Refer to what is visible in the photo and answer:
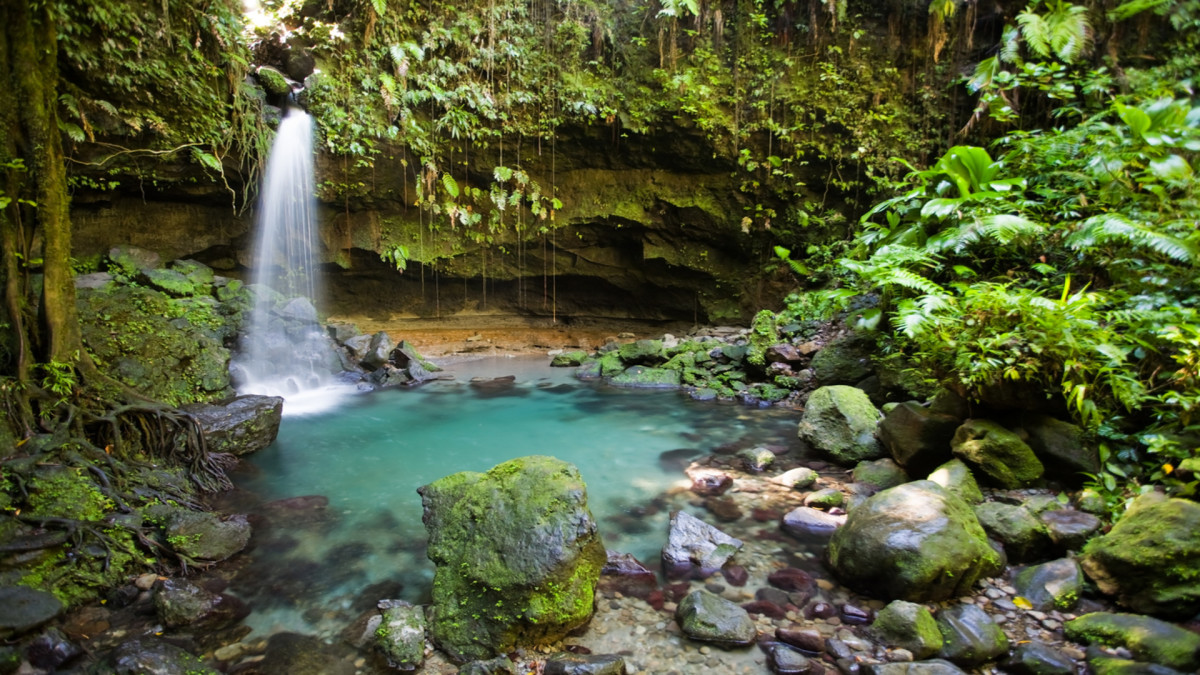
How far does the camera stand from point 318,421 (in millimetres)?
7613

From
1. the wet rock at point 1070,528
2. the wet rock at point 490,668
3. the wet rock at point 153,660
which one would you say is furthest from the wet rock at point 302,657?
the wet rock at point 1070,528

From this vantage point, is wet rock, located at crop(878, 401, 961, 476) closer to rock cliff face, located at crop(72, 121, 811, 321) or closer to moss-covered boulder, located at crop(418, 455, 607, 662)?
moss-covered boulder, located at crop(418, 455, 607, 662)

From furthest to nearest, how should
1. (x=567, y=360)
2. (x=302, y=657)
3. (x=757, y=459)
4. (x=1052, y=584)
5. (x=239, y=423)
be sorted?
(x=567, y=360), (x=239, y=423), (x=757, y=459), (x=1052, y=584), (x=302, y=657)

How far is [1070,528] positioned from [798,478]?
1985mm

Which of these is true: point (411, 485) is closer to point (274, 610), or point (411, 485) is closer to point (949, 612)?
point (274, 610)

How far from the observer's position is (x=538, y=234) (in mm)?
12836

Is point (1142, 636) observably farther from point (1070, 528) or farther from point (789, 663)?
point (789, 663)

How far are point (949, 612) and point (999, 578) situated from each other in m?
0.69

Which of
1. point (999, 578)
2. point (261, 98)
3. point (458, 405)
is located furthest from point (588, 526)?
point (261, 98)

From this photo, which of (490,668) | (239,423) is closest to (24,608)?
(490,668)

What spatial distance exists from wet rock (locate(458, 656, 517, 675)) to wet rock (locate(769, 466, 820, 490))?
3239mm

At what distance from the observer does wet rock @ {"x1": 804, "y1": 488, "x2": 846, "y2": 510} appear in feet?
15.0

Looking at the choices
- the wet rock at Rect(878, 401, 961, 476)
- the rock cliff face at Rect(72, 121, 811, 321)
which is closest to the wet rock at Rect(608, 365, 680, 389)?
the rock cliff face at Rect(72, 121, 811, 321)

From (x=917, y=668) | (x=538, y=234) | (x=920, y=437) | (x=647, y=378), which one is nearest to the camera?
(x=917, y=668)
